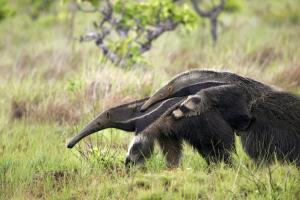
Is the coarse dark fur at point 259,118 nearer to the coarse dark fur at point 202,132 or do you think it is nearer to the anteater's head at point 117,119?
the coarse dark fur at point 202,132

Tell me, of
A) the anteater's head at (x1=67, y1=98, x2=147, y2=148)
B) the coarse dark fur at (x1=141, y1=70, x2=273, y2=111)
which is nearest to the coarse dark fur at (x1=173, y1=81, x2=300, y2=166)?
the coarse dark fur at (x1=141, y1=70, x2=273, y2=111)

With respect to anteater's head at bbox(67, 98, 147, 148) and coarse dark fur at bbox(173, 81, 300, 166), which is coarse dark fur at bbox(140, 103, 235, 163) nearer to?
coarse dark fur at bbox(173, 81, 300, 166)

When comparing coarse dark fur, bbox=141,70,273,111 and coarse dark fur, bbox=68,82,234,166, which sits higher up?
coarse dark fur, bbox=141,70,273,111

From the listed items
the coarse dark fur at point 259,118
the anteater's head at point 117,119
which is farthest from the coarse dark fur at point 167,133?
the coarse dark fur at point 259,118

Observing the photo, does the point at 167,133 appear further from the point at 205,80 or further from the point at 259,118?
the point at 259,118

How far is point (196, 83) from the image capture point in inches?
222

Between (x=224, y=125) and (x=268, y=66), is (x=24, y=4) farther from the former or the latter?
(x=224, y=125)

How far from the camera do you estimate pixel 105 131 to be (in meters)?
7.79

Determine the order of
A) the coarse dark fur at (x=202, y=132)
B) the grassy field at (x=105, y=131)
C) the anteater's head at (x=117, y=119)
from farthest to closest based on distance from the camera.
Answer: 1. the anteater's head at (x=117, y=119)
2. the coarse dark fur at (x=202, y=132)
3. the grassy field at (x=105, y=131)

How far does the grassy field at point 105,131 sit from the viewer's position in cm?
532

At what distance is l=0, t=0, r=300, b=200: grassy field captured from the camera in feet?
17.4

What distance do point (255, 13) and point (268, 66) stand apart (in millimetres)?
11635

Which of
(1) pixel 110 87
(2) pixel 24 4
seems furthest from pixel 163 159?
(2) pixel 24 4

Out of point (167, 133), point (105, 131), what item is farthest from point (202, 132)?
point (105, 131)
